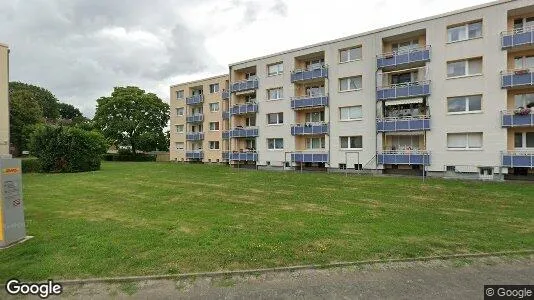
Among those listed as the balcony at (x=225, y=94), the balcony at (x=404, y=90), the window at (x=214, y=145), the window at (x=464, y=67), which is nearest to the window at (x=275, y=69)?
the balcony at (x=225, y=94)

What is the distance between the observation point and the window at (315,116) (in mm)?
34500

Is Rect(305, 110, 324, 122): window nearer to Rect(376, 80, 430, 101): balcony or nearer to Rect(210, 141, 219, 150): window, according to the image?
Rect(376, 80, 430, 101): balcony

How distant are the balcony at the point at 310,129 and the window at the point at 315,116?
131cm

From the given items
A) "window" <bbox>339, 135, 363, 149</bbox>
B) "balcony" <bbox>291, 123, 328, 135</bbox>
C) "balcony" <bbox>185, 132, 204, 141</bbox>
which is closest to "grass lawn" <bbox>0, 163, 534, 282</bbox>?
"window" <bbox>339, 135, 363, 149</bbox>

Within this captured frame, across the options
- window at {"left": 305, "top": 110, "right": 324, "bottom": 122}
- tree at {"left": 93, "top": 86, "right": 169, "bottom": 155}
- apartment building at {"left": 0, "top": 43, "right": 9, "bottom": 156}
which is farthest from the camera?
tree at {"left": 93, "top": 86, "right": 169, "bottom": 155}

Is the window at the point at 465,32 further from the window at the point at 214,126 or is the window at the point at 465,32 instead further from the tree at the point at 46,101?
the tree at the point at 46,101

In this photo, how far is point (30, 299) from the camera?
5652 millimetres

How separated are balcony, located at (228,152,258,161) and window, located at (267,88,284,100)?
701 cm

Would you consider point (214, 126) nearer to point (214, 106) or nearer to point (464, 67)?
point (214, 106)

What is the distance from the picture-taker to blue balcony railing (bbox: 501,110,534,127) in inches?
888

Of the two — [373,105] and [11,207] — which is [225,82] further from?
[11,207]

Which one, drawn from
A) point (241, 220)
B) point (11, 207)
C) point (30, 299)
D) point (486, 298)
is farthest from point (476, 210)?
point (11, 207)

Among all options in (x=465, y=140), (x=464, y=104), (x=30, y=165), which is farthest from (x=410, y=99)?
(x=30, y=165)

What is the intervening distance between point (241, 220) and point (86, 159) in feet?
98.6
